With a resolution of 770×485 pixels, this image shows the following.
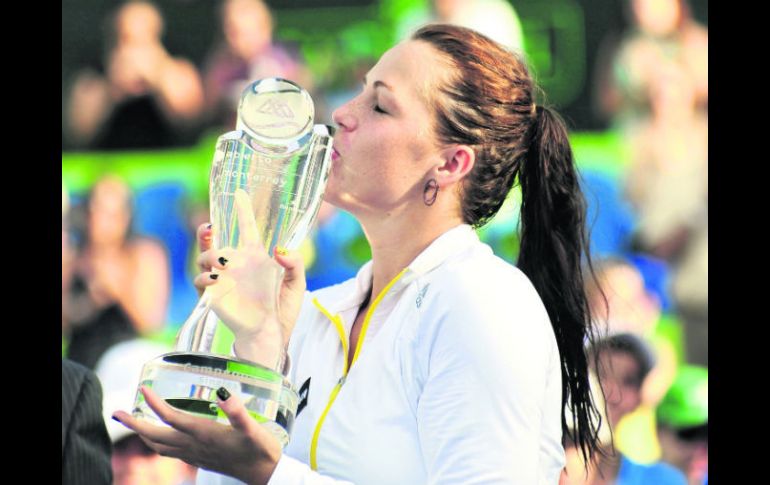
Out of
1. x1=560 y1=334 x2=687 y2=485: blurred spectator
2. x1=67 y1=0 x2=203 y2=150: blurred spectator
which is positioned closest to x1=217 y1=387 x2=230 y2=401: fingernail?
x1=560 y1=334 x2=687 y2=485: blurred spectator

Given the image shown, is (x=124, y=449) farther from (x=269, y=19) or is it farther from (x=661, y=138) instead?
(x=661, y=138)

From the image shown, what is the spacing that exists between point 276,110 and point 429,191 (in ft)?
0.99

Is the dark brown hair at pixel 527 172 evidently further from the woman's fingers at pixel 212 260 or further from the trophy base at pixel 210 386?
the trophy base at pixel 210 386

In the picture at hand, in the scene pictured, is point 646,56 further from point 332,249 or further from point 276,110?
point 276,110

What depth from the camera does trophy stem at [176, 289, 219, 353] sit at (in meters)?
1.97

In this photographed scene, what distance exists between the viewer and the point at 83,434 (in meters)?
1.92

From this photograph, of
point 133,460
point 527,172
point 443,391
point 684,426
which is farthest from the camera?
point 684,426

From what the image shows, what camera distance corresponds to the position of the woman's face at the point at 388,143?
209cm

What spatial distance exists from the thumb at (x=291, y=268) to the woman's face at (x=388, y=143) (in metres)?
0.12

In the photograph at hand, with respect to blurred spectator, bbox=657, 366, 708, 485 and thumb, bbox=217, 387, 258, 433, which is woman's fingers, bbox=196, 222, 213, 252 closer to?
thumb, bbox=217, 387, 258, 433

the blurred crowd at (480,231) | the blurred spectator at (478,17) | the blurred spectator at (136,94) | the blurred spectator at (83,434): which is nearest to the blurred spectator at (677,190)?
the blurred crowd at (480,231)

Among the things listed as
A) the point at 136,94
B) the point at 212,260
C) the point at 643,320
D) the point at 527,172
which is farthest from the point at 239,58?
the point at 212,260
